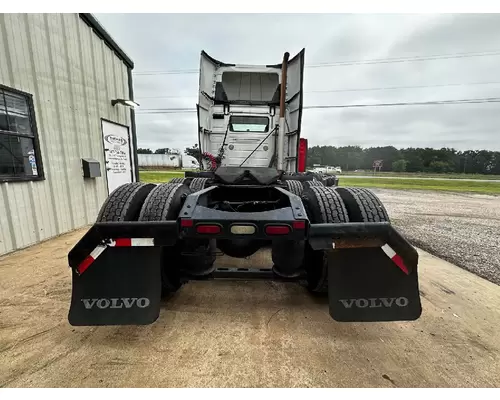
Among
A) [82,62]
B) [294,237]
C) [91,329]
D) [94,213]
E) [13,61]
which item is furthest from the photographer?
[94,213]

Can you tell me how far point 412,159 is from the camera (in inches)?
2386

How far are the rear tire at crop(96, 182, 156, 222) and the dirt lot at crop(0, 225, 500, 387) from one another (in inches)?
33.1

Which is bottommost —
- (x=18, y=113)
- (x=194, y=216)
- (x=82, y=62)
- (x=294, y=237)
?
(x=294, y=237)

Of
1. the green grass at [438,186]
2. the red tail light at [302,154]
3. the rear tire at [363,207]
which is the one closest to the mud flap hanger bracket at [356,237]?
the rear tire at [363,207]

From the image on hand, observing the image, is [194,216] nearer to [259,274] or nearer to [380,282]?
[259,274]

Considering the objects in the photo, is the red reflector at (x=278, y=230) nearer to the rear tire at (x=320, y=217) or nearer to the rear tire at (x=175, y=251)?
the rear tire at (x=320, y=217)

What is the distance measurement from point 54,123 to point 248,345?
5.06 metres

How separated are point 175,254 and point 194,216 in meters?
0.59

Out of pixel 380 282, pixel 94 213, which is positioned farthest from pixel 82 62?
pixel 380 282

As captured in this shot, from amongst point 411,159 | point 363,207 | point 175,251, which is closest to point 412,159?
point 411,159

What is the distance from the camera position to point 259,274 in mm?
1975

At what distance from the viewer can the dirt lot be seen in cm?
139

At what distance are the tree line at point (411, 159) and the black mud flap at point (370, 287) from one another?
49.0 m

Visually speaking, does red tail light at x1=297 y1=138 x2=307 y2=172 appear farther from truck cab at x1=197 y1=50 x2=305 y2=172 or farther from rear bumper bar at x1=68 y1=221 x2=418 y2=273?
rear bumper bar at x1=68 y1=221 x2=418 y2=273
